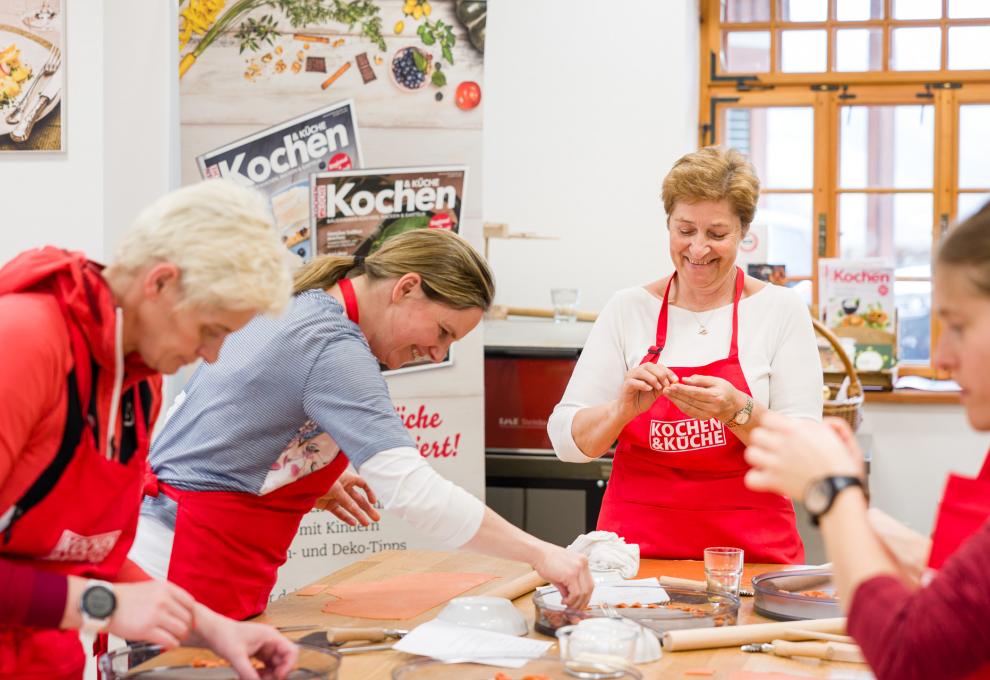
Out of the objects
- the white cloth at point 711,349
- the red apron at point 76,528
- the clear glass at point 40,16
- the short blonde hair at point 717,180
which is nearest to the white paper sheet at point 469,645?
the red apron at point 76,528

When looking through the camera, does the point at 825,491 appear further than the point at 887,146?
No

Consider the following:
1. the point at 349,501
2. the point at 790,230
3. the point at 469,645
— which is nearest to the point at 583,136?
the point at 790,230

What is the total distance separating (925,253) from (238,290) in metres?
5.03

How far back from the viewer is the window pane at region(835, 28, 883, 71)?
5719 millimetres

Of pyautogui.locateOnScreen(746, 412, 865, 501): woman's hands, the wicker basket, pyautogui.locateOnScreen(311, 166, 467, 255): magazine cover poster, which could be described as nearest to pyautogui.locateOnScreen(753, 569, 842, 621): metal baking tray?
pyautogui.locateOnScreen(746, 412, 865, 501): woman's hands

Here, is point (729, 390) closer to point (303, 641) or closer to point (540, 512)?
point (303, 641)

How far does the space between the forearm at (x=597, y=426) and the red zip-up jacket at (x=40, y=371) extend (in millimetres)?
1307

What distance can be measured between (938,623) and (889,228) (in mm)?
5036

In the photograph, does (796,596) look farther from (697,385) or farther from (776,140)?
(776,140)

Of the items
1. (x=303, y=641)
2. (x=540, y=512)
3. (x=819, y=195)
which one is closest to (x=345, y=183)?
(x=540, y=512)

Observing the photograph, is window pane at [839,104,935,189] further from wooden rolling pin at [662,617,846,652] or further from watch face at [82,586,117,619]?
watch face at [82,586,117,619]

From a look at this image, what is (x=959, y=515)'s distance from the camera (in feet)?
4.50

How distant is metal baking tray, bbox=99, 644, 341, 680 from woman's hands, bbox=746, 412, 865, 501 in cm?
64

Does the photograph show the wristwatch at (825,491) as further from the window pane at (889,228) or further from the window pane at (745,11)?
the window pane at (745,11)
